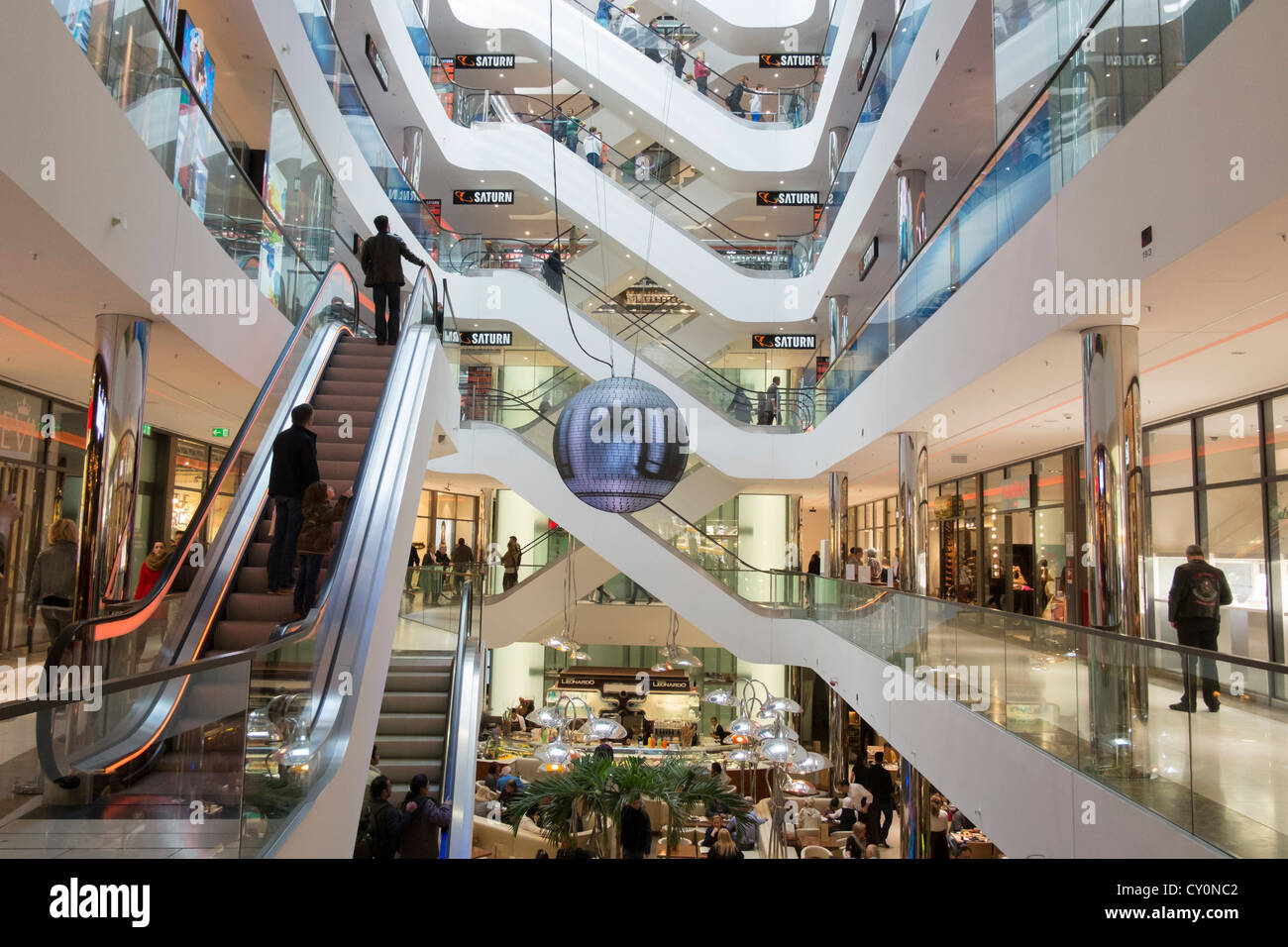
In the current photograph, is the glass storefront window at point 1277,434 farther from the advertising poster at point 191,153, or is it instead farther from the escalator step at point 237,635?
the advertising poster at point 191,153

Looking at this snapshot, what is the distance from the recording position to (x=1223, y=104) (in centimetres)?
416

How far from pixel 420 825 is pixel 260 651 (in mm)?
4287

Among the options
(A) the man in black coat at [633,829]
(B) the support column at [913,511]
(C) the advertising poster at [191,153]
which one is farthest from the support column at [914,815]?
(C) the advertising poster at [191,153]

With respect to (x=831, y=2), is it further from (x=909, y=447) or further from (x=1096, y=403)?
(x=1096, y=403)

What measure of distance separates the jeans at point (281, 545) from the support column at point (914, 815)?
8.17m

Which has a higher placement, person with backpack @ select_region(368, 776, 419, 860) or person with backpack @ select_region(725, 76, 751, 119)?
person with backpack @ select_region(725, 76, 751, 119)

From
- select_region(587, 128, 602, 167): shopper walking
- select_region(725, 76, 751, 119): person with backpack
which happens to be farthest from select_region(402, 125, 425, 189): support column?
select_region(725, 76, 751, 119): person with backpack

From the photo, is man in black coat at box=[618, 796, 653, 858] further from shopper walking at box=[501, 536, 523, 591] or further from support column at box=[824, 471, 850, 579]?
shopper walking at box=[501, 536, 523, 591]

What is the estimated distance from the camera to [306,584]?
5.55 m

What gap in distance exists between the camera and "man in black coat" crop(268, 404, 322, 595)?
586 centimetres

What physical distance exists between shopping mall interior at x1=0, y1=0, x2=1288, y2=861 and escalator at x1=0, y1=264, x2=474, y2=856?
25 millimetres

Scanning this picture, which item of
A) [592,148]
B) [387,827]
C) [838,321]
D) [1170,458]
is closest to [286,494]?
[387,827]

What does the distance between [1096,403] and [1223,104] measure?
2.37 m

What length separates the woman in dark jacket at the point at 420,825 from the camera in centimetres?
711
